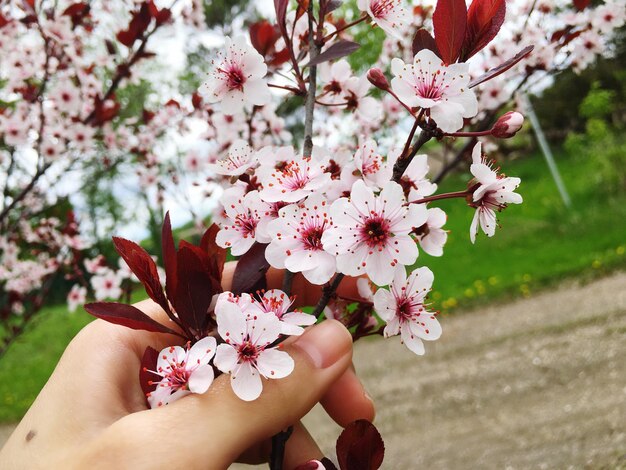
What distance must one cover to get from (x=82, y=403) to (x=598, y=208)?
902 centimetres

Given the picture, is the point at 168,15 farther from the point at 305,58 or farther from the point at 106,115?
the point at 305,58

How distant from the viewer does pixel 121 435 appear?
0.87 m

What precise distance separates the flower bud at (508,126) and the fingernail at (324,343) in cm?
48

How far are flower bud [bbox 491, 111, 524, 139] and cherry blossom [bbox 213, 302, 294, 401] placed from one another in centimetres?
53

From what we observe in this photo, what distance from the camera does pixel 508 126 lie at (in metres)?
0.93

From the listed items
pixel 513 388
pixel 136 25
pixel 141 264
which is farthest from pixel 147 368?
pixel 513 388

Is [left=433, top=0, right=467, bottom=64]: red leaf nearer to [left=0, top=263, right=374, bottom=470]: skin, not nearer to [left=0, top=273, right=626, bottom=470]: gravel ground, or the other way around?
[left=0, top=263, right=374, bottom=470]: skin

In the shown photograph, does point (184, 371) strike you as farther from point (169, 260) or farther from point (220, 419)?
point (169, 260)

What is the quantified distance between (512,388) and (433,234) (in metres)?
3.31

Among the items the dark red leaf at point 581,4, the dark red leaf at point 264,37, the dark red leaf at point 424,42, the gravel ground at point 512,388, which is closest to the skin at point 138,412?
the dark red leaf at point 424,42

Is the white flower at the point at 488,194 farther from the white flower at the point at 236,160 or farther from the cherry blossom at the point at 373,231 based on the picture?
the white flower at the point at 236,160

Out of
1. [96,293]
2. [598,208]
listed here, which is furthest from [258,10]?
[96,293]

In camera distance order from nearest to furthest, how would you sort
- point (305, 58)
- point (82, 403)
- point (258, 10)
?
point (82, 403) → point (305, 58) → point (258, 10)

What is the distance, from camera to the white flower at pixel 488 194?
0.92 metres
